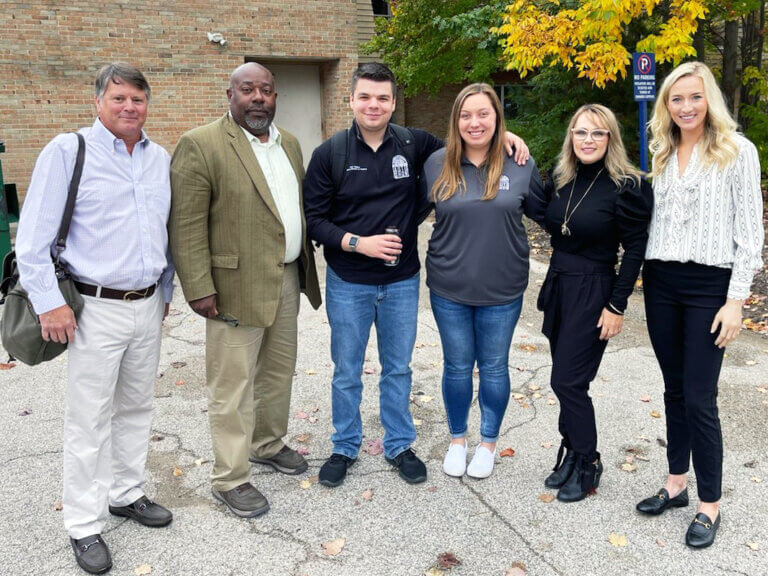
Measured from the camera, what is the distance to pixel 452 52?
37.7 feet

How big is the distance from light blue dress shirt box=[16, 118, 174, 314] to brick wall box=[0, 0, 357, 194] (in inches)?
378

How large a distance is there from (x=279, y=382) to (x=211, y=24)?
32.9ft

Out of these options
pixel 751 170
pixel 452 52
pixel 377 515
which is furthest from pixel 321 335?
pixel 452 52

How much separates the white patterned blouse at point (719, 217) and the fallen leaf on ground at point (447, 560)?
167cm

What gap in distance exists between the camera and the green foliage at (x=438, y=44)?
1052cm

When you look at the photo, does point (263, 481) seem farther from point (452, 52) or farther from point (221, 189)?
point (452, 52)

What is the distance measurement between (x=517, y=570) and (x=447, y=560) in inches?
12.3

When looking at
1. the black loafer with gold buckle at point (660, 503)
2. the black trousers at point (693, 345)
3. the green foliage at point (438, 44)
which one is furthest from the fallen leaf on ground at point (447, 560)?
the green foliage at point (438, 44)

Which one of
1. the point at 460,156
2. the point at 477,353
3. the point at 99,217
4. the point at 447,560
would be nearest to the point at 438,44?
the point at 460,156

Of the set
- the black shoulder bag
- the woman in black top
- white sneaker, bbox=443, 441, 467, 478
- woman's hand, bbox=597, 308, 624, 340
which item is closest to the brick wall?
the black shoulder bag

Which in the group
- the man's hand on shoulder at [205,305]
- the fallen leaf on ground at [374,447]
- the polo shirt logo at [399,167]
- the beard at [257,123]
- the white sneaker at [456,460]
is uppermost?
the beard at [257,123]

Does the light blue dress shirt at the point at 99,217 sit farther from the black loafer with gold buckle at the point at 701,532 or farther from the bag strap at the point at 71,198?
the black loafer with gold buckle at the point at 701,532

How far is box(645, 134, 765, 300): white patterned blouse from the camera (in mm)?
2846

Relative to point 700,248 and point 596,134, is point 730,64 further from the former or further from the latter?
point 700,248
